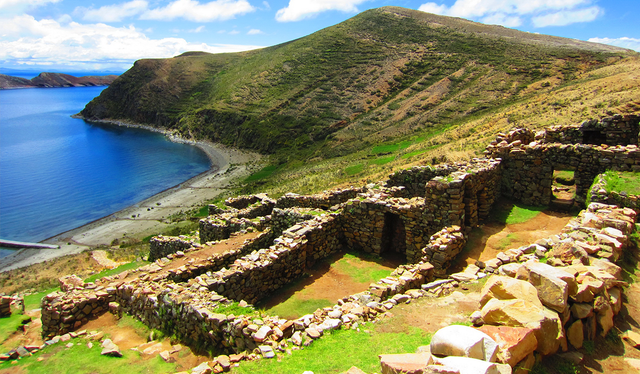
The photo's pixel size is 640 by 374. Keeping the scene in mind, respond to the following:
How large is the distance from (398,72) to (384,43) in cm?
2137

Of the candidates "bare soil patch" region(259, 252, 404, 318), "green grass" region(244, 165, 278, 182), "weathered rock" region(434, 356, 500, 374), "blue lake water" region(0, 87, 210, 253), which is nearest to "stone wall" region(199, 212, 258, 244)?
"bare soil patch" region(259, 252, 404, 318)

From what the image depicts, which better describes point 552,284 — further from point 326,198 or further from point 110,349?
point 326,198

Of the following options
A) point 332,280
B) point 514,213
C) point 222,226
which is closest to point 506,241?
point 514,213

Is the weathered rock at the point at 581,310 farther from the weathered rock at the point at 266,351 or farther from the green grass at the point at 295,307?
the green grass at the point at 295,307

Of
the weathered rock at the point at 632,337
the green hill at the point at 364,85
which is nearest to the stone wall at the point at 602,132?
the weathered rock at the point at 632,337

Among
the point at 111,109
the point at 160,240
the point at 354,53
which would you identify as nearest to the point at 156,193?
the point at 160,240

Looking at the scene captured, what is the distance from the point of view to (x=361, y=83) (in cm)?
9938

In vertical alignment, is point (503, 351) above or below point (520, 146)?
below

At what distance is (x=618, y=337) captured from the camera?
577cm

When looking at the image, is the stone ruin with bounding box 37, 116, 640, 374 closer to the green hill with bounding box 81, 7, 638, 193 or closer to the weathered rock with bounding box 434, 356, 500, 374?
the weathered rock with bounding box 434, 356, 500, 374

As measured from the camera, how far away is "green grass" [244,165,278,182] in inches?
2739

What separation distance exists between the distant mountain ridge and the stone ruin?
44.8 meters

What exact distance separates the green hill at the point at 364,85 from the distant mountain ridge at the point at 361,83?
35 centimetres

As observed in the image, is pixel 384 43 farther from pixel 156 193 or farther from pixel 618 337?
pixel 618 337
